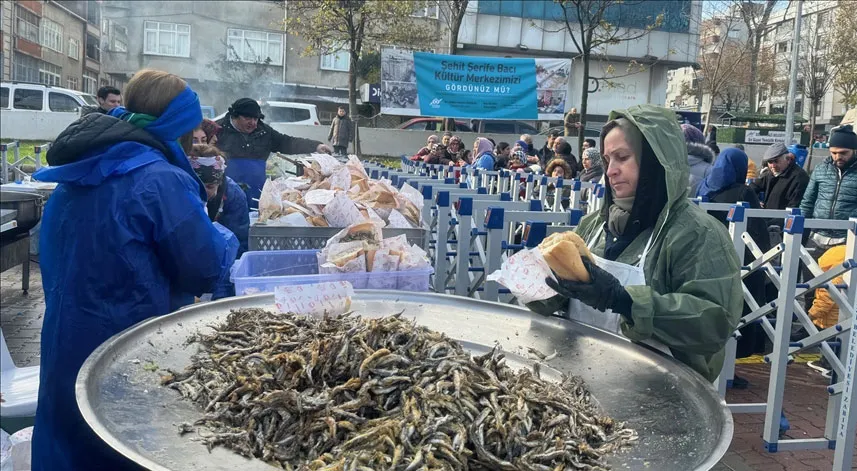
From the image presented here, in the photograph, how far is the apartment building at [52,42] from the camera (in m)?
44.8

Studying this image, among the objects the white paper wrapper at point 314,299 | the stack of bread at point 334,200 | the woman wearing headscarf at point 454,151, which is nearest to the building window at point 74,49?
the woman wearing headscarf at point 454,151

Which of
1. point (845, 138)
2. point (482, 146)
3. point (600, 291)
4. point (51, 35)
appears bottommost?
point (600, 291)

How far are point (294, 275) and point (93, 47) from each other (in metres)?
64.9

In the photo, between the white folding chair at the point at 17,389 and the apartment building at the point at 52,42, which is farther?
the apartment building at the point at 52,42

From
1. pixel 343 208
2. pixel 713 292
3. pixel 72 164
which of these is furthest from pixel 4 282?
pixel 713 292

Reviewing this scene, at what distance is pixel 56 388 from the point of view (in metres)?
2.69

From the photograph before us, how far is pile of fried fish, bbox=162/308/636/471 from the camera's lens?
4.94ft

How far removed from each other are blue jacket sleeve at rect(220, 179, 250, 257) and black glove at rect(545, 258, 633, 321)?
294cm

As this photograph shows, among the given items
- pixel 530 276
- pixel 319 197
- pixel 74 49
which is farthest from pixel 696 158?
pixel 74 49

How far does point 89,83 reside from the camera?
194ft

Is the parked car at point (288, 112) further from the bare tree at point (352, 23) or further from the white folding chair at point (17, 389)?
the white folding chair at point (17, 389)

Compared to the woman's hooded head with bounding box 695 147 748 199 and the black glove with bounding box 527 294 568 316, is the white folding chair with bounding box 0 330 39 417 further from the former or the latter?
the woman's hooded head with bounding box 695 147 748 199

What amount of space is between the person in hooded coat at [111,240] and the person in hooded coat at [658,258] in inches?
52.4

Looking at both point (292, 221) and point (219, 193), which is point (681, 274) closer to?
point (292, 221)
